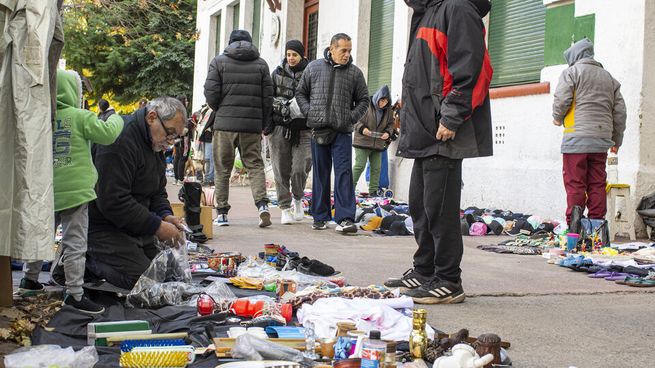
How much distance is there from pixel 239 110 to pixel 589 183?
4.01 m

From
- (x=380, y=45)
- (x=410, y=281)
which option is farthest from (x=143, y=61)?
(x=410, y=281)

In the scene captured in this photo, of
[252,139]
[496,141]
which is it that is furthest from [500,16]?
[252,139]

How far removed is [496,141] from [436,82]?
22.8 ft

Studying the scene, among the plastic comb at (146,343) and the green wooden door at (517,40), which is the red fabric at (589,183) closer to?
the green wooden door at (517,40)

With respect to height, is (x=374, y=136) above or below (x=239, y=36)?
below

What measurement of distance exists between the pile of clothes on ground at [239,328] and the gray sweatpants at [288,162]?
14.8ft

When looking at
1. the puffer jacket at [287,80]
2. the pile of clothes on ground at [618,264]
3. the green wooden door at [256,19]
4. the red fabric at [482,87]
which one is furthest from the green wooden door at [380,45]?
the red fabric at [482,87]

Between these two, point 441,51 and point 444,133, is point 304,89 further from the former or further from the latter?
point 444,133

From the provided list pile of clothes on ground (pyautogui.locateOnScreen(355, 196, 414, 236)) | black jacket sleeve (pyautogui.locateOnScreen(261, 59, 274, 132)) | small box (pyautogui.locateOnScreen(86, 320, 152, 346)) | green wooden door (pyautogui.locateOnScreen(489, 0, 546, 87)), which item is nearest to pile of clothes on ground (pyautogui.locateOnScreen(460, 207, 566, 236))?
pile of clothes on ground (pyautogui.locateOnScreen(355, 196, 414, 236))

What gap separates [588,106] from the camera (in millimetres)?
8977

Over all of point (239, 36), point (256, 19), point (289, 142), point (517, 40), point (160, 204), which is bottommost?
point (160, 204)

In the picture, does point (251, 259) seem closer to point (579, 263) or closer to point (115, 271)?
point (115, 271)

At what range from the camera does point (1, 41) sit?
4156 millimetres

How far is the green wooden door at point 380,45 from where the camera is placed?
16000 millimetres
